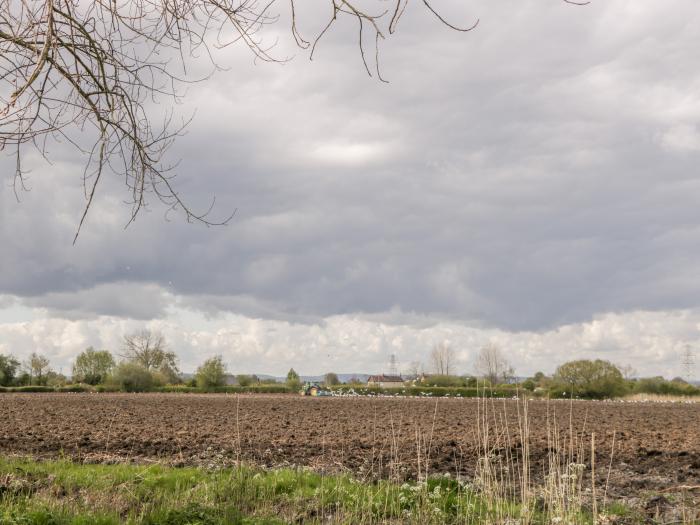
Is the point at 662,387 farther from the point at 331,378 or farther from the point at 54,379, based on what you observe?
the point at 54,379

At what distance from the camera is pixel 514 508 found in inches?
341

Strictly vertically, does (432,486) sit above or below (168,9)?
below

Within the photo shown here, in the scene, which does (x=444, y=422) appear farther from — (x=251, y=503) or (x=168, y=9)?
(x=168, y=9)

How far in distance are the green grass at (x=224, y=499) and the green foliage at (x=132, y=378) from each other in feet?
211

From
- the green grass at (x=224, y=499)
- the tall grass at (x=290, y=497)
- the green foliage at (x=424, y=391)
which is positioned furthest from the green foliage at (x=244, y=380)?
the green grass at (x=224, y=499)

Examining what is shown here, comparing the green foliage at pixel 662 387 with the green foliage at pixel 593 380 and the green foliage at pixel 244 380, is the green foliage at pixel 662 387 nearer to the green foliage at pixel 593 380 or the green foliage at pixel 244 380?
the green foliage at pixel 593 380

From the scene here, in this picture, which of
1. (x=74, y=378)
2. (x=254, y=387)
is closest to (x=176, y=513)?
(x=254, y=387)

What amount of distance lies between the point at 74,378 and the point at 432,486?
277 feet

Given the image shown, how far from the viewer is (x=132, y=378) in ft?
239

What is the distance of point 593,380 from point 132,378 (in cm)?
5060

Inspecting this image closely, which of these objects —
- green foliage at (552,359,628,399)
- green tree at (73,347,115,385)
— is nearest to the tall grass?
green foliage at (552,359,628,399)

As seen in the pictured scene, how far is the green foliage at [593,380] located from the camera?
74875 millimetres

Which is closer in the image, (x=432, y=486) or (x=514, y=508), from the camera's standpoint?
(x=514, y=508)

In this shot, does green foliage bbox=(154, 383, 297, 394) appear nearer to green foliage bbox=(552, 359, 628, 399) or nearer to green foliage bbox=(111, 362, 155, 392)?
green foliage bbox=(111, 362, 155, 392)
